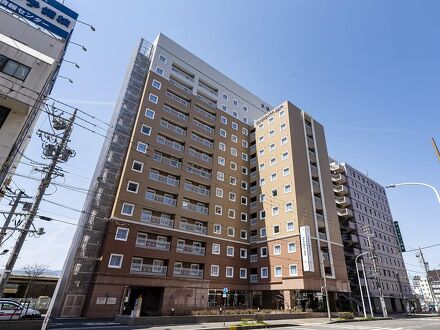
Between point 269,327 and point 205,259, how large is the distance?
51.9 ft

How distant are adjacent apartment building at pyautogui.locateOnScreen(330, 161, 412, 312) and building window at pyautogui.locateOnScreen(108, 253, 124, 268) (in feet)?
150

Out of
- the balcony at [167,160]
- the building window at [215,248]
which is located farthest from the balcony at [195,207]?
the balcony at [167,160]

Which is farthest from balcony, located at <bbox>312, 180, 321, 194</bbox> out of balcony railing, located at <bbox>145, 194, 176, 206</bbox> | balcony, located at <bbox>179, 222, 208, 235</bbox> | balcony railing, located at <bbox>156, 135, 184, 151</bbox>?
balcony railing, located at <bbox>145, 194, 176, 206</bbox>

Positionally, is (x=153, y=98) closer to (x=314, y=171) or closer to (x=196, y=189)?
(x=196, y=189)

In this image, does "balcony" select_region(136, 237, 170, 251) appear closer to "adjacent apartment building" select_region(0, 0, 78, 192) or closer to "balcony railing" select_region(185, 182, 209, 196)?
"balcony railing" select_region(185, 182, 209, 196)

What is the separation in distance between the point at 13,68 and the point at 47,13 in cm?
645

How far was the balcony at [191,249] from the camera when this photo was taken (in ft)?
118

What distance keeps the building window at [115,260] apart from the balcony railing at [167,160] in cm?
1402

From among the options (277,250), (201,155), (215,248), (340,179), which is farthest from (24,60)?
(340,179)

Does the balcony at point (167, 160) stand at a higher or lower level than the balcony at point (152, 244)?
higher

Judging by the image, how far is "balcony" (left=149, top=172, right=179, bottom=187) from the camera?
3718 centimetres

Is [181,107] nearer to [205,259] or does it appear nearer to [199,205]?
[199,205]

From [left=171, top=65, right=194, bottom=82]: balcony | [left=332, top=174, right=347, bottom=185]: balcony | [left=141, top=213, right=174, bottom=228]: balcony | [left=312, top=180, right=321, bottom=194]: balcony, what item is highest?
[left=171, top=65, right=194, bottom=82]: balcony

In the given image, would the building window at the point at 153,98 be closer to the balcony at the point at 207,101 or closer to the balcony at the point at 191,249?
the balcony at the point at 207,101
